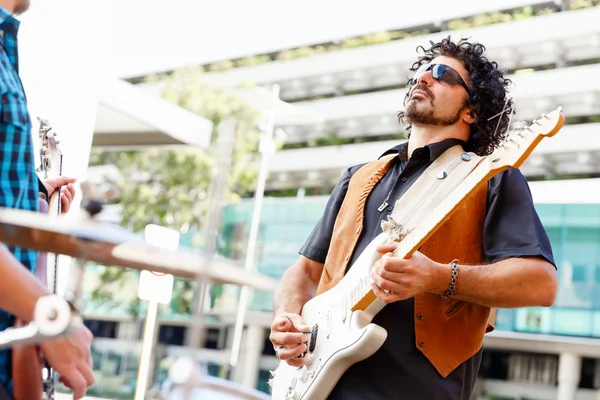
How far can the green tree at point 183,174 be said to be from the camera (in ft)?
69.6

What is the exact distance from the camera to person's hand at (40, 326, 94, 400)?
947 millimetres

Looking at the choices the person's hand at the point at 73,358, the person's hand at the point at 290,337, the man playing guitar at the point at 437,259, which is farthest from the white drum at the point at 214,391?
the person's hand at the point at 290,337

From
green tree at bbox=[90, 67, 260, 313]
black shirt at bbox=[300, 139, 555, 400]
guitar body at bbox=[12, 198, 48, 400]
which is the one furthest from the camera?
green tree at bbox=[90, 67, 260, 313]

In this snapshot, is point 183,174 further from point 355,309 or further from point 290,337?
point 355,309

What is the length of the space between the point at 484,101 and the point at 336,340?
32.3 inches

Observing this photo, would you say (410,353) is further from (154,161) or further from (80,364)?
(154,161)

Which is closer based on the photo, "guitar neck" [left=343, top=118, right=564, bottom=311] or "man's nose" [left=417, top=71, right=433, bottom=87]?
"guitar neck" [left=343, top=118, right=564, bottom=311]

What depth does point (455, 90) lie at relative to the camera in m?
2.24

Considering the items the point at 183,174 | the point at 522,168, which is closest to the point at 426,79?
the point at 183,174

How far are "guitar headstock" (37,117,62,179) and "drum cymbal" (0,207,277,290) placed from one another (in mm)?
673

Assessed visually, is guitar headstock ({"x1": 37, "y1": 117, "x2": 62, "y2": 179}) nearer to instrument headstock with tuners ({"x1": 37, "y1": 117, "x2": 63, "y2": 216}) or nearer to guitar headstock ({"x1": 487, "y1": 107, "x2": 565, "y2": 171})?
instrument headstock with tuners ({"x1": 37, "y1": 117, "x2": 63, "y2": 216})

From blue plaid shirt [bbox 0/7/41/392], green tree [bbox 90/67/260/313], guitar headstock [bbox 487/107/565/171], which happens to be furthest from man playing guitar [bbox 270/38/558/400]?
green tree [bbox 90/67/260/313]

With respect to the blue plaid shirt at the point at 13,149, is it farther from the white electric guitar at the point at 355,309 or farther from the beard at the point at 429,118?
the beard at the point at 429,118

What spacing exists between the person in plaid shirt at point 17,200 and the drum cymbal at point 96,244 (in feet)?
0.19
